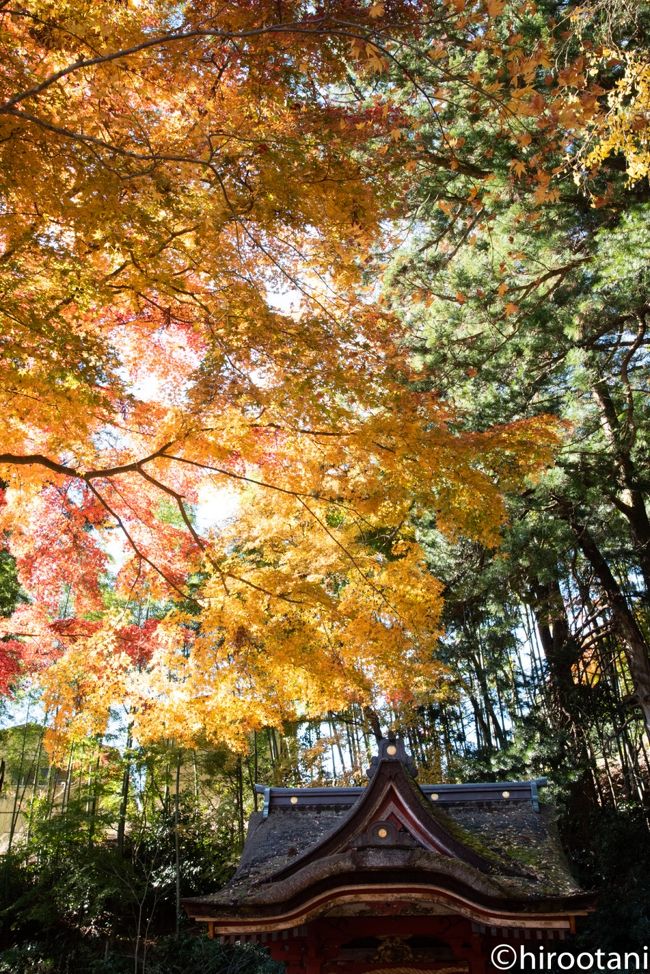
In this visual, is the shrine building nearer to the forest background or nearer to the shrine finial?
the shrine finial

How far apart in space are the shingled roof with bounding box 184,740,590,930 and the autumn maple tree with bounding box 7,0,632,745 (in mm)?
1955

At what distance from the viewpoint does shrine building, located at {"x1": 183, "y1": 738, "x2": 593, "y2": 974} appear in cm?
425

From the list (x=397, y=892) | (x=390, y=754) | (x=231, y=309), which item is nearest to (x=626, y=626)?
(x=390, y=754)

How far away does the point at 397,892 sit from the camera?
4336 mm

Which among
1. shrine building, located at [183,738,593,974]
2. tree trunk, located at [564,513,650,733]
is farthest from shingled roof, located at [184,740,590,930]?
tree trunk, located at [564,513,650,733]

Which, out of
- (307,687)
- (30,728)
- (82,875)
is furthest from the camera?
(30,728)

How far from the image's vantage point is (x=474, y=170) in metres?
8.28

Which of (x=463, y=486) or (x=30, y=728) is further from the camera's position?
(x=30, y=728)

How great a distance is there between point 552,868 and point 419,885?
107 centimetres

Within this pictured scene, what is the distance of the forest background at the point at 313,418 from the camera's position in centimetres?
453

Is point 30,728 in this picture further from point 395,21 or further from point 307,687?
point 395,21

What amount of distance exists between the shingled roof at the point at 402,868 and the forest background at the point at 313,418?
1.97 metres

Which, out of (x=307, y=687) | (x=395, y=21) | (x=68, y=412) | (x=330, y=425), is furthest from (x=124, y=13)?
(x=307, y=687)

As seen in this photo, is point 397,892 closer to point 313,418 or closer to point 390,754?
point 390,754
